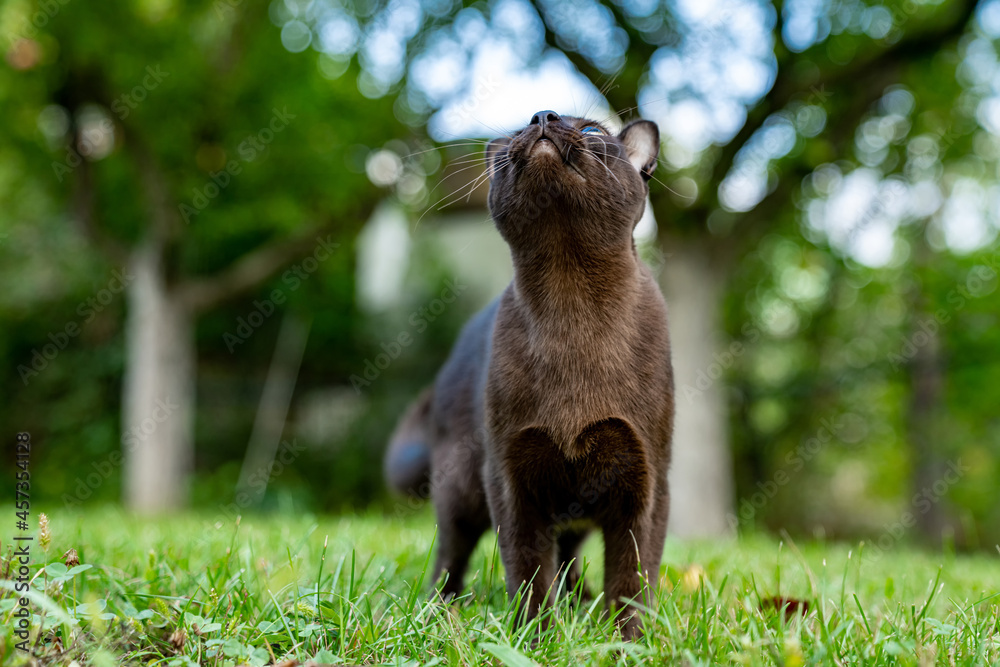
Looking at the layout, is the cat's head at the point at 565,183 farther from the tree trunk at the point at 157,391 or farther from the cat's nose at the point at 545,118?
the tree trunk at the point at 157,391

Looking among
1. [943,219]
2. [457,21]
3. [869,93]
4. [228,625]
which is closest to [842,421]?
[943,219]

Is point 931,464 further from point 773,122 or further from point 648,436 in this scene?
point 648,436

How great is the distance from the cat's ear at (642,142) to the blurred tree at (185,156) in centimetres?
622

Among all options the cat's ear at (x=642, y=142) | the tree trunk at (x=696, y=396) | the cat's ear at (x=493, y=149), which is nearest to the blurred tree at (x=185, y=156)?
the tree trunk at (x=696, y=396)

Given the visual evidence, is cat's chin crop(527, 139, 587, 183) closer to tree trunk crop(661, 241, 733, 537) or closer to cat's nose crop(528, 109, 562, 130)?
cat's nose crop(528, 109, 562, 130)

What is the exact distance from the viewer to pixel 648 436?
1.91m

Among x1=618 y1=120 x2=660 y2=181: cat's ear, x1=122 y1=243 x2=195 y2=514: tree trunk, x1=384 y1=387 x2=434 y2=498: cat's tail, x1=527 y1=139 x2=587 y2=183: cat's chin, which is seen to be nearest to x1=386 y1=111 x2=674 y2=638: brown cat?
x1=527 y1=139 x2=587 y2=183: cat's chin

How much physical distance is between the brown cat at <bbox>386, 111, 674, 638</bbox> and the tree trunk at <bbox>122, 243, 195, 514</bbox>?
664cm

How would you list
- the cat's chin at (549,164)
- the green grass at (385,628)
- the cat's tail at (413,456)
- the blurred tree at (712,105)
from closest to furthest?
1. the green grass at (385,628)
2. the cat's chin at (549,164)
3. the cat's tail at (413,456)
4. the blurred tree at (712,105)

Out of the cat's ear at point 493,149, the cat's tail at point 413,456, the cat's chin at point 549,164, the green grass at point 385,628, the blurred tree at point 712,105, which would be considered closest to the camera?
the green grass at point 385,628

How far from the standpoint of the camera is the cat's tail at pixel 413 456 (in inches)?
110

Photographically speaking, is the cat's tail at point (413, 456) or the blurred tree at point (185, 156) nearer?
the cat's tail at point (413, 456)

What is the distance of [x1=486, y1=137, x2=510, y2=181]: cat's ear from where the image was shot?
2.07 meters

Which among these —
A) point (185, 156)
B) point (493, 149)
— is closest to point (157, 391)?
point (185, 156)
